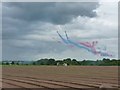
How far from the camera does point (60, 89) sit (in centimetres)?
1209

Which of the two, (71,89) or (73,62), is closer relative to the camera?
(71,89)

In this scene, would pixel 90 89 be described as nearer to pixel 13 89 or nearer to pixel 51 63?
pixel 13 89

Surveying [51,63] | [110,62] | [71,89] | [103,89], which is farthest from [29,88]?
[51,63]

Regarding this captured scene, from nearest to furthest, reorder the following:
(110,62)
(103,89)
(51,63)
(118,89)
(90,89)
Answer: (103,89)
(118,89)
(90,89)
(110,62)
(51,63)

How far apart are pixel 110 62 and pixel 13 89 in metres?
48.0

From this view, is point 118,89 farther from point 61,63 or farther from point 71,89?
point 61,63

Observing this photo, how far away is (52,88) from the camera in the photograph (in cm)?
1257

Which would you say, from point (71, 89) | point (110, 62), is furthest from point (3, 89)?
point (110, 62)

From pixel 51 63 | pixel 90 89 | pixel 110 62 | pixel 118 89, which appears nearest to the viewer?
pixel 118 89

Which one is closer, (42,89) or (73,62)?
(42,89)

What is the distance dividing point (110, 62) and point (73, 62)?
35.8 feet

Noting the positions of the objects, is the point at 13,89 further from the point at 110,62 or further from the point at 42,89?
the point at 110,62

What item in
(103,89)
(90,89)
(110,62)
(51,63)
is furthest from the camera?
(51,63)

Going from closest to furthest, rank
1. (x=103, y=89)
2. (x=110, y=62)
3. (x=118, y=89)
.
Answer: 1. (x=103, y=89)
2. (x=118, y=89)
3. (x=110, y=62)
